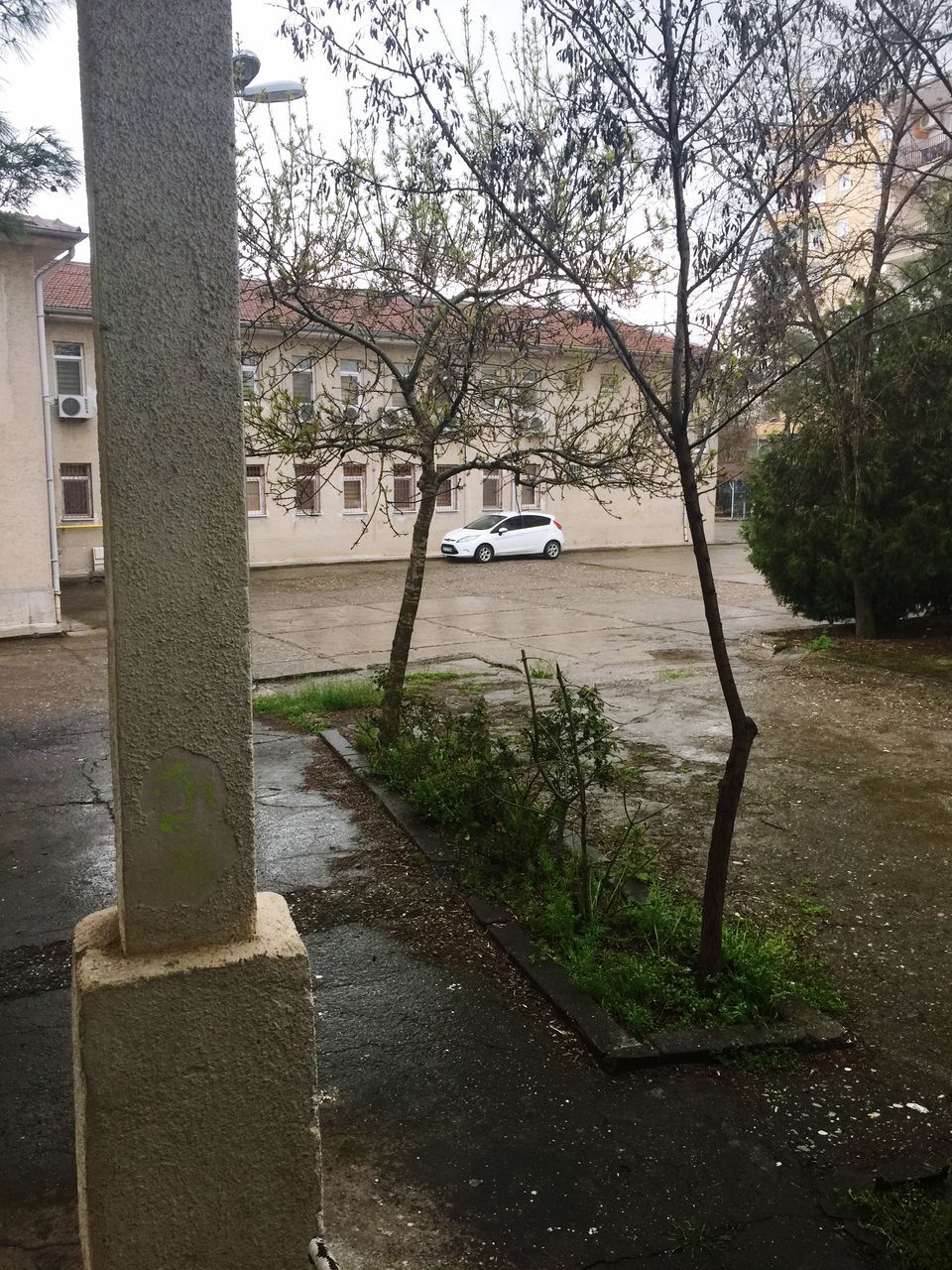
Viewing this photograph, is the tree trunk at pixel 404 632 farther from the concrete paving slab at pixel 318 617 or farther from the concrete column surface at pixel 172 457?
the concrete paving slab at pixel 318 617

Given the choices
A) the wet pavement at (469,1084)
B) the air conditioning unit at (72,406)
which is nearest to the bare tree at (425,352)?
the wet pavement at (469,1084)

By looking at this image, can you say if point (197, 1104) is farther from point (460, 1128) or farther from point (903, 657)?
point (903, 657)

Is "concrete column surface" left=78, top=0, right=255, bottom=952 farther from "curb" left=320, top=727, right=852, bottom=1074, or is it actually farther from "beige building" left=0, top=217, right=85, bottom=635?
"beige building" left=0, top=217, right=85, bottom=635

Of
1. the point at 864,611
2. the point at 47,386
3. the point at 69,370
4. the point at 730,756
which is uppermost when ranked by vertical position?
the point at 69,370

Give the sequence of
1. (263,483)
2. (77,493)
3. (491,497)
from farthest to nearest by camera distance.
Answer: (491,497)
(263,483)
(77,493)

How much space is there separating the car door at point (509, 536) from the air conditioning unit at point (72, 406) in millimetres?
11286

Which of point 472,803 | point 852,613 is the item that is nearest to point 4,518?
point 472,803

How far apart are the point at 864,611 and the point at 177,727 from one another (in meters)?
13.4

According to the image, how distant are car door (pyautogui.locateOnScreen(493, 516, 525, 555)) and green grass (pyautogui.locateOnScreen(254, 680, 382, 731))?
19.1 meters

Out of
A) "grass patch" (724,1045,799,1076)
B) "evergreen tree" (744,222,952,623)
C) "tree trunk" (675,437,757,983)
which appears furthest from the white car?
"grass patch" (724,1045,799,1076)

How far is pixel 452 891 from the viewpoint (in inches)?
214

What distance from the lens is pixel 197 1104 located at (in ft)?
7.44

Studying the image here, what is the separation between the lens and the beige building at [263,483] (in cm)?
777

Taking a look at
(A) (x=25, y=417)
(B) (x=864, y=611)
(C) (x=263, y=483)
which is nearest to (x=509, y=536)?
(C) (x=263, y=483)
